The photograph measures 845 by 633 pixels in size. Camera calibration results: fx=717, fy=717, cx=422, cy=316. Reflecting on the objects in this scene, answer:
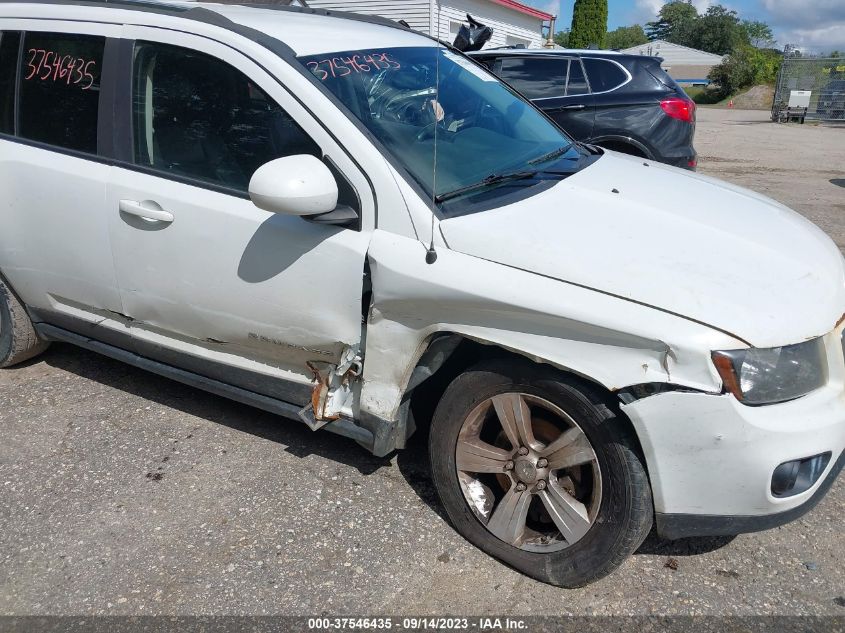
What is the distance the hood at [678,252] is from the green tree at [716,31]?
328ft

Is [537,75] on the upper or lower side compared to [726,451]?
upper

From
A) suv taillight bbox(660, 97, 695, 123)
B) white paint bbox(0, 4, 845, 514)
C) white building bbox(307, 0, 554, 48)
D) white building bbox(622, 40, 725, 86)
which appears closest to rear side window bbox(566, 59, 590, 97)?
suv taillight bbox(660, 97, 695, 123)

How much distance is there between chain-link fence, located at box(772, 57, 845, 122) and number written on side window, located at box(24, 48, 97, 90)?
90.2 ft

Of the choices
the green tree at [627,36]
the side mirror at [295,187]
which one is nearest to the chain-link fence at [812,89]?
the side mirror at [295,187]

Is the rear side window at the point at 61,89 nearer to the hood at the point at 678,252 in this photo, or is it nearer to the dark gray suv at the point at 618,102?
the hood at the point at 678,252

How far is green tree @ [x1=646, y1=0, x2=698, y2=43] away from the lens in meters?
101

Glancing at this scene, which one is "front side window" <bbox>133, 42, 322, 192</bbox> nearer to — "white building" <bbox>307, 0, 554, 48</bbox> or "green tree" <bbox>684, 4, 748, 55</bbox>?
"white building" <bbox>307, 0, 554, 48</bbox>

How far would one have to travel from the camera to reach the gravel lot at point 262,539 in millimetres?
2514

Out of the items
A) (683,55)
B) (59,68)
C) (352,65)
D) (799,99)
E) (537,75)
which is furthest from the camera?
(683,55)

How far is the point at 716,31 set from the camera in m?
91.2

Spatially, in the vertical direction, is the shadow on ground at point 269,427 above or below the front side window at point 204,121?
below

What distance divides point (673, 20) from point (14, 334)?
4649 inches

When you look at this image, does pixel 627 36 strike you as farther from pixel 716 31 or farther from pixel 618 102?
pixel 618 102

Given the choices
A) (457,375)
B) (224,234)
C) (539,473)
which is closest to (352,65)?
(224,234)
